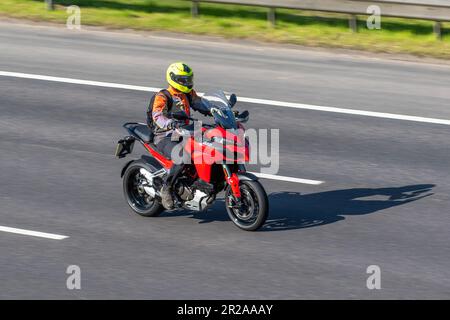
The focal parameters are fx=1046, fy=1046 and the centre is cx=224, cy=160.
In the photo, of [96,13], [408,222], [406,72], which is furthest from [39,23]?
[408,222]

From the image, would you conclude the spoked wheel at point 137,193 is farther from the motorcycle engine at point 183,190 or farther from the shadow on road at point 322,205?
the motorcycle engine at point 183,190

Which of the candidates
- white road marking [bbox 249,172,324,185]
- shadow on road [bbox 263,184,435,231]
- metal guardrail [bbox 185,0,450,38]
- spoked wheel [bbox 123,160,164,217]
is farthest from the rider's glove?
metal guardrail [bbox 185,0,450,38]

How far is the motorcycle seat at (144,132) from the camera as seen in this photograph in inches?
500

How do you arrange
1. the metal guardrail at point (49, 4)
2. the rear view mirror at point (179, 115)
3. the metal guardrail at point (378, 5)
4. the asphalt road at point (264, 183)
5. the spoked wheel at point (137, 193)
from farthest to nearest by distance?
the metal guardrail at point (49, 4) < the metal guardrail at point (378, 5) < the spoked wheel at point (137, 193) < the rear view mirror at point (179, 115) < the asphalt road at point (264, 183)

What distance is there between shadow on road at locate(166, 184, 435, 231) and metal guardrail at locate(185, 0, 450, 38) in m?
8.53

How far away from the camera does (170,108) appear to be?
12.4 meters

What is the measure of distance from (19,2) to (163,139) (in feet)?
44.2

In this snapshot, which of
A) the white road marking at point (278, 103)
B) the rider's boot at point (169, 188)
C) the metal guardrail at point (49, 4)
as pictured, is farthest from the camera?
the metal guardrail at point (49, 4)

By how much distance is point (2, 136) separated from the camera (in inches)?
631

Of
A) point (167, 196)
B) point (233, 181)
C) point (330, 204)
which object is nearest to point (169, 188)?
point (167, 196)

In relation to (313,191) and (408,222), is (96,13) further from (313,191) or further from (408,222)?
(408,222)

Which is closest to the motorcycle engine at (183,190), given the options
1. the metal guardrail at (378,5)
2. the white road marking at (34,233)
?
the white road marking at (34,233)

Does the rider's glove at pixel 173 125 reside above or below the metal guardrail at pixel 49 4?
below

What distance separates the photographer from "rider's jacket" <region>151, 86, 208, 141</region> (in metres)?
12.3
